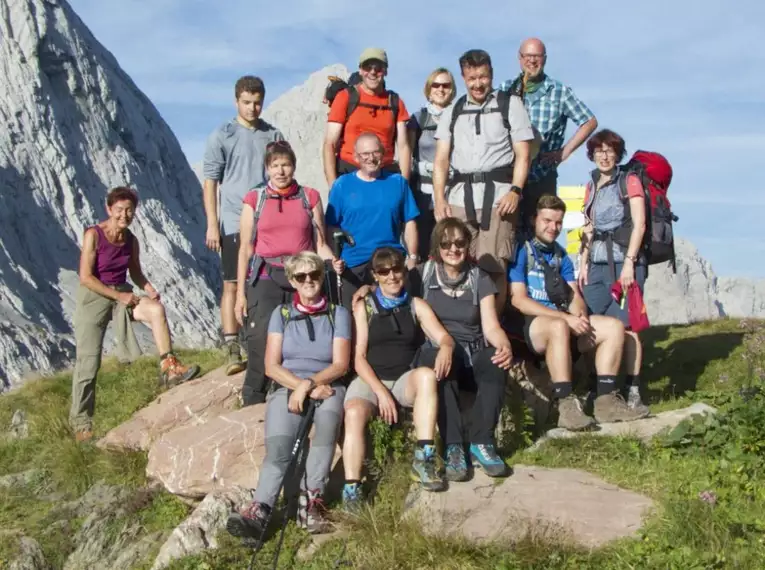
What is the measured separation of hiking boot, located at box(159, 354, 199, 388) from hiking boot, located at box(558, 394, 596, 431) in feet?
14.0

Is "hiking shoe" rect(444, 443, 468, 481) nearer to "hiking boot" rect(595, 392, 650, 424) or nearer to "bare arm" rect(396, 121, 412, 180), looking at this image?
"hiking boot" rect(595, 392, 650, 424)

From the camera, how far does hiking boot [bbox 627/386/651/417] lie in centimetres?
782

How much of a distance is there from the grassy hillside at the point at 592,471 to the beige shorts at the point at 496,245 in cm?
163

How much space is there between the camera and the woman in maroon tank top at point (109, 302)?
364 inches

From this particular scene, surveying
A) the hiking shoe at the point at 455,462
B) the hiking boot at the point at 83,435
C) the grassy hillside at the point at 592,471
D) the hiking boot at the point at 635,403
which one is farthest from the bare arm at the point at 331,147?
the hiking boot at the point at 83,435

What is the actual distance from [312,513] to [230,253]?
3431 millimetres

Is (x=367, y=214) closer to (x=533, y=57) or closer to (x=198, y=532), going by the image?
(x=533, y=57)

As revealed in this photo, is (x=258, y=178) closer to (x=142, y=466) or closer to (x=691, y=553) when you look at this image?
(x=142, y=466)

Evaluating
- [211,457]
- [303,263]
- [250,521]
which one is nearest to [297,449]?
[250,521]

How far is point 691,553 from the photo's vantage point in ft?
17.3

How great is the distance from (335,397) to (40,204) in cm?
3531

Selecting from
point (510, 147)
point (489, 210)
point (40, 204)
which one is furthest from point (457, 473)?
point (40, 204)

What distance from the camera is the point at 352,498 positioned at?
21.3 ft

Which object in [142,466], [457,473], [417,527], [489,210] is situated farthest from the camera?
[142,466]
